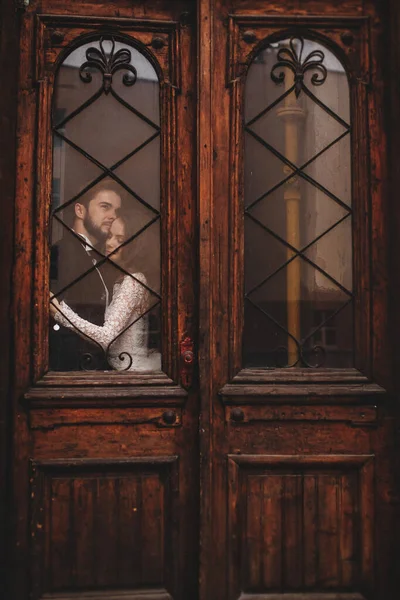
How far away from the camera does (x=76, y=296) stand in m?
3.19

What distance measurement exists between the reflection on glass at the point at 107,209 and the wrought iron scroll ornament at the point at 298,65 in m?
0.64

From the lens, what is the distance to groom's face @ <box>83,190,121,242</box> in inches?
127

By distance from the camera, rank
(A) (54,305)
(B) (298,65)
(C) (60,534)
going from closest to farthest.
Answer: (C) (60,534), (A) (54,305), (B) (298,65)

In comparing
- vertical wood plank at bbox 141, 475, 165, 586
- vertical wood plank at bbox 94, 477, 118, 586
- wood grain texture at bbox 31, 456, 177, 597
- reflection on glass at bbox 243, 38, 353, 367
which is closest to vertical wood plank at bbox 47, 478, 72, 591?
wood grain texture at bbox 31, 456, 177, 597

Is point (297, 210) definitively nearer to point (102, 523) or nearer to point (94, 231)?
point (94, 231)

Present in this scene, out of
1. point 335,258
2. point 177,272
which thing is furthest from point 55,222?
point 335,258

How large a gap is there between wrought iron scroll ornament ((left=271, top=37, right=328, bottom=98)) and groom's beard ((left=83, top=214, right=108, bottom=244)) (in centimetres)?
117

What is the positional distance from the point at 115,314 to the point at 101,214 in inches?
20.1

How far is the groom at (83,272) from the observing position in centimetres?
317

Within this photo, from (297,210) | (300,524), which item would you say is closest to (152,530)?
(300,524)

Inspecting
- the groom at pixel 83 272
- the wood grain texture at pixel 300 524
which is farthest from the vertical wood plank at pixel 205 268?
the groom at pixel 83 272

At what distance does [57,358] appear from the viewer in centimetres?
316

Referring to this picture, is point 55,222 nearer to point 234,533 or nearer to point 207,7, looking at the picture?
point 207,7

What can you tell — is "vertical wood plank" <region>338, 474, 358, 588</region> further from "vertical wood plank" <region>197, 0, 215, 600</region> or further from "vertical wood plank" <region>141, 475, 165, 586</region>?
"vertical wood plank" <region>141, 475, 165, 586</region>
